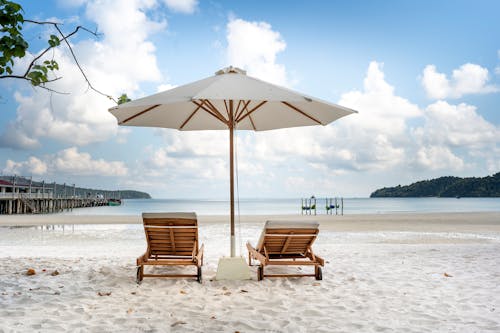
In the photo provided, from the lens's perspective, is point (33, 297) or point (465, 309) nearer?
point (465, 309)

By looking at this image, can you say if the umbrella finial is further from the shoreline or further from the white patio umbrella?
the shoreline

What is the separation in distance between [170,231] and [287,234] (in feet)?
4.90

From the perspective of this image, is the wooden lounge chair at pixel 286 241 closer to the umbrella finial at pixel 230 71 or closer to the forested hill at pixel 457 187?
the umbrella finial at pixel 230 71

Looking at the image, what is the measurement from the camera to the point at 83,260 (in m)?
7.17

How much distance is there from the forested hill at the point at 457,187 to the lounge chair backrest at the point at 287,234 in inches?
4736

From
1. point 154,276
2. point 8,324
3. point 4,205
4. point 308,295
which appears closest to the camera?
point 8,324

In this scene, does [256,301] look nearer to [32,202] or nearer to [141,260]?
[141,260]

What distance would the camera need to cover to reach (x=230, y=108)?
583 cm

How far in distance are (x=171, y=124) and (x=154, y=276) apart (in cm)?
256

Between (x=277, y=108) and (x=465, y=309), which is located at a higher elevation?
(x=277, y=108)

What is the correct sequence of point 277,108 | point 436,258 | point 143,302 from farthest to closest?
point 436,258 < point 277,108 < point 143,302

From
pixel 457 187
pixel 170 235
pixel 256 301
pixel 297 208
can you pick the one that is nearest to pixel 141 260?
pixel 170 235

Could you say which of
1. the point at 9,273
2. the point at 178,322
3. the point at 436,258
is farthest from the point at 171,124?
the point at 436,258

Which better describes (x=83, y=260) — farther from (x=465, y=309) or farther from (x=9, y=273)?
(x=465, y=309)
